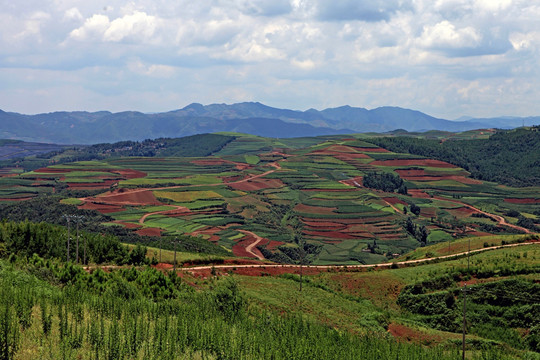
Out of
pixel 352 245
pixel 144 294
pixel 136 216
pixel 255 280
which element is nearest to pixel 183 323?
pixel 144 294

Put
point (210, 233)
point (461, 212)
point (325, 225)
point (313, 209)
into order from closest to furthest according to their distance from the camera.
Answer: point (210, 233), point (325, 225), point (313, 209), point (461, 212)

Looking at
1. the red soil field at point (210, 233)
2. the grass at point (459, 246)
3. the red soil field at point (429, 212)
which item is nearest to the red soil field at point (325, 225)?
the red soil field at point (210, 233)

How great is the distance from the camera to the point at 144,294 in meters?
52.5

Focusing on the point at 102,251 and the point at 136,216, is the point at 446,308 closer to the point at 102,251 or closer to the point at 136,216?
the point at 102,251

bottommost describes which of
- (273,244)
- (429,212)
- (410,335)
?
(273,244)

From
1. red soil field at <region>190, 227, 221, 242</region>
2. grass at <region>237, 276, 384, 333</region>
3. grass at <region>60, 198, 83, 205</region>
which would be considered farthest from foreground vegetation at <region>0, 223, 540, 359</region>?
grass at <region>60, 198, 83, 205</region>

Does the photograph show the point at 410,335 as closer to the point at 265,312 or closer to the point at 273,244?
the point at 265,312

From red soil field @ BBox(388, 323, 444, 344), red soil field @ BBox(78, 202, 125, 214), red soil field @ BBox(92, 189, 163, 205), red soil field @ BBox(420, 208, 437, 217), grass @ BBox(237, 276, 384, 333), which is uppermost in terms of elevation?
grass @ BBox(237, 276, 384, 333)

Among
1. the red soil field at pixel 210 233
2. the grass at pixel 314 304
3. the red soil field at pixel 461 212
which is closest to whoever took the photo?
the grass at pixel 314 304

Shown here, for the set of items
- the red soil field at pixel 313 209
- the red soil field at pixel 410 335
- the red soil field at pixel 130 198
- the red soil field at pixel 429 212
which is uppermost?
the red soil field at pixel 410 335

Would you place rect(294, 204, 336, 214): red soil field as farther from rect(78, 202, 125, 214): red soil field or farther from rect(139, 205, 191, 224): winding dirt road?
rect(78, 202, 125, 214): red soil field

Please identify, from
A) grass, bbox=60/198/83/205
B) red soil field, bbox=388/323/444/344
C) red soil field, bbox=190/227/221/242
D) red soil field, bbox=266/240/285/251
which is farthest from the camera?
grass, bbox=60/198/83/205

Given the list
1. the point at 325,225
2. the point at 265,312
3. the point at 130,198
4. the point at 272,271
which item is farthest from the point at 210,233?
the point at 265,312

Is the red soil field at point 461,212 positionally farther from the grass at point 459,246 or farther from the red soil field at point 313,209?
the grass at point 459,246
